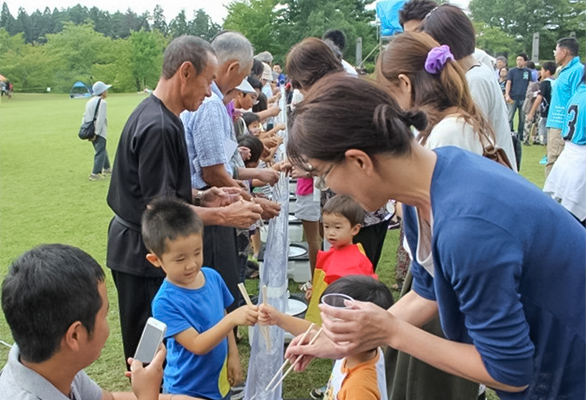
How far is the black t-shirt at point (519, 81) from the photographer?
14798mm

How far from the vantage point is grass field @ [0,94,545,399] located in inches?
158

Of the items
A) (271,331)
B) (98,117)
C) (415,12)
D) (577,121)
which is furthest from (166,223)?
(98,117)

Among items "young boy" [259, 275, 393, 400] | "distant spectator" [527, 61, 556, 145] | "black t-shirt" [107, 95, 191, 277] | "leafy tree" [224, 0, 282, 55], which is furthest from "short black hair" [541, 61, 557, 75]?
"leafy tree" [224, 0, 282, 55]

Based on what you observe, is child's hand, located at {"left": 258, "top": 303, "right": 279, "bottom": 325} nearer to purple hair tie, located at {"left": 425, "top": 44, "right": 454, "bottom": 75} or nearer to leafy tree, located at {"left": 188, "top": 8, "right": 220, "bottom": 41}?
purple hair tie, located at {"left": 425, "top": 44, "right": 454, "bottom": 75}

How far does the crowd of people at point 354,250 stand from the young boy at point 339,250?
15 mm

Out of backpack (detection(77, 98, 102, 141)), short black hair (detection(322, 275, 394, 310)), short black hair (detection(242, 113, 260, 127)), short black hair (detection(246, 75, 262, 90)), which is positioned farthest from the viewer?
backpack (detection(77, 98, 102, 141))

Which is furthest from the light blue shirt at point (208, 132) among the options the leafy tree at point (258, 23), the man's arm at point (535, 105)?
the leafy tree at point (258, 23)

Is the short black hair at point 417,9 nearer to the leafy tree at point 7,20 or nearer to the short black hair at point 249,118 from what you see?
the short black hair at point 249,118

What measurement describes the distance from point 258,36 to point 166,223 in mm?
Answer: 46032

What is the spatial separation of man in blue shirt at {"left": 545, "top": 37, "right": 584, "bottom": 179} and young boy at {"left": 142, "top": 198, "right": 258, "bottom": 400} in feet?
22.7

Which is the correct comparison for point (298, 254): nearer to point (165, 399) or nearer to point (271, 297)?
point (271, 297)

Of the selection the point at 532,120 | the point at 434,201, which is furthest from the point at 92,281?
the point at 532,120

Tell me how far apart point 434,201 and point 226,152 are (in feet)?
7.11

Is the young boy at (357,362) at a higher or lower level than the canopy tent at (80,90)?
higher
